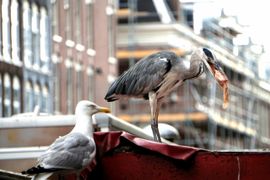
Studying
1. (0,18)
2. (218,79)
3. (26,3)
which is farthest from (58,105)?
(218,79)

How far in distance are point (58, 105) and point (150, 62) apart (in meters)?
32.0

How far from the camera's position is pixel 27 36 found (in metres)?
39.9

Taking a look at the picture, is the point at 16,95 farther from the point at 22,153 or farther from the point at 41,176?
the point at 41,176

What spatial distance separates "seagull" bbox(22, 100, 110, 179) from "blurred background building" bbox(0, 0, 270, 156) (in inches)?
999

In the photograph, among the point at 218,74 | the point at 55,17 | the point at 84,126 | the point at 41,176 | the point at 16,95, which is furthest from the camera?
the point at 55,17

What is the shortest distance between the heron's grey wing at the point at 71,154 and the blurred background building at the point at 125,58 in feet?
83.6

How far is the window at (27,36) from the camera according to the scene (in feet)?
131

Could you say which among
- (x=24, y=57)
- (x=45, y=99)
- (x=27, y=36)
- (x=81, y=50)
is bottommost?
(x=45, y=99)

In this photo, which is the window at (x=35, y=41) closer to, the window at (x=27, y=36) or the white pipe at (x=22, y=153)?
the window at (x=27, y=36)

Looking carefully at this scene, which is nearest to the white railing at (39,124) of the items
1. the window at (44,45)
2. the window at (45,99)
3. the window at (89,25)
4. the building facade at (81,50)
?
the window at (45,99)

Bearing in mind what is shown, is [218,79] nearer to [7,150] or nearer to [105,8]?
[7,150]

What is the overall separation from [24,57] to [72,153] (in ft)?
99.9

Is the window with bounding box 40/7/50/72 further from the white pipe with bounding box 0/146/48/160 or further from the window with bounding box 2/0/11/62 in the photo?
the white pipe with bounding box 0/146/48/160

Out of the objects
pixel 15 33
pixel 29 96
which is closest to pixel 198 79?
pixel 29 96
